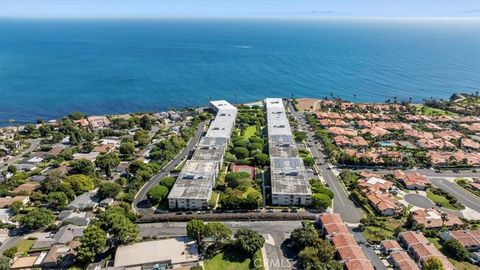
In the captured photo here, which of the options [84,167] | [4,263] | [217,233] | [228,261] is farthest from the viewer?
[84,167]

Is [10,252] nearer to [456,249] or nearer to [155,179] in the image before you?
[155,179]

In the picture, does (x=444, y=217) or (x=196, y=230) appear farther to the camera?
(x=444, y=217)

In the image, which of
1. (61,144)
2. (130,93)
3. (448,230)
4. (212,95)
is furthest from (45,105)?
(448,230)

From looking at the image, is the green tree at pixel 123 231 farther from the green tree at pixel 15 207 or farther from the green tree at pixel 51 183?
the green tree at pixel 51 183

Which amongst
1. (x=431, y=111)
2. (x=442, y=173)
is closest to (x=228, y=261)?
(x=442, y=173)

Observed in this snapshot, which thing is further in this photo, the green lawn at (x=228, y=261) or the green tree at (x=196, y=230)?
the green tree at (x=196, y=230)

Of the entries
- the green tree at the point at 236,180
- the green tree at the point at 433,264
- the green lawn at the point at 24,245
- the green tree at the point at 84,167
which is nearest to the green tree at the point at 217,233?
the green tree at the point at 236,180
